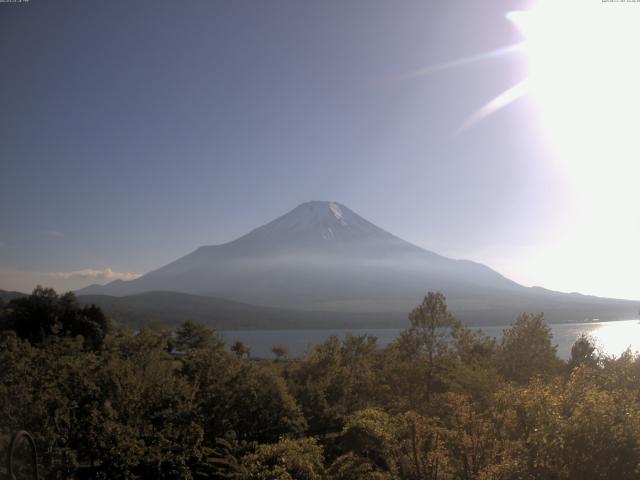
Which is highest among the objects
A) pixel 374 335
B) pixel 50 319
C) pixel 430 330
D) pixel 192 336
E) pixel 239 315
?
pixel 430 330

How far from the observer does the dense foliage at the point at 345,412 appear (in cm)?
727

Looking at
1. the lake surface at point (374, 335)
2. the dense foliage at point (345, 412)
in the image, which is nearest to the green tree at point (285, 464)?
the dense foliage at point (345, 412)

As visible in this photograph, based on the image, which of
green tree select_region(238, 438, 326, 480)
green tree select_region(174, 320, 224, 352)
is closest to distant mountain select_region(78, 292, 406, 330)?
green tree select_region(174, 320, 224, 352)

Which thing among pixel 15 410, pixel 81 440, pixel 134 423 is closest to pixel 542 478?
pixel 134 423

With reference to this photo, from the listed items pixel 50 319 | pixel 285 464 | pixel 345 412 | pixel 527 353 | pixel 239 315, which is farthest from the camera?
pixel 239 315

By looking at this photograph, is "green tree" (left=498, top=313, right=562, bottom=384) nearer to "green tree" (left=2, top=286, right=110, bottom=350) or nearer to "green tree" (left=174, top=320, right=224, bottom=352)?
"green tree" (left=174, top=320, right=224, bottom=352)

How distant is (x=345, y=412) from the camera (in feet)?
53.1

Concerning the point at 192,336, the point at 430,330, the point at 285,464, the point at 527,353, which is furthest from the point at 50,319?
the point at 285,464

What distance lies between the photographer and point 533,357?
18.6 m

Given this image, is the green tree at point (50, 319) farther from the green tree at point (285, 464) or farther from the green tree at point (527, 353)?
the green tree at point (285, 464)

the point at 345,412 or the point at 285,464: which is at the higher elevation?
the point at 285,464

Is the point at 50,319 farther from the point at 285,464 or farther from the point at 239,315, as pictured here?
the point at 239,315

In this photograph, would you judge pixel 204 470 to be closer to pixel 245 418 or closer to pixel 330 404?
pixel 245 418

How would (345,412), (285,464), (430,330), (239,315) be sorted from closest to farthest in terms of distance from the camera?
(285,464) < (345,412) < (430,330) < (239,315)
